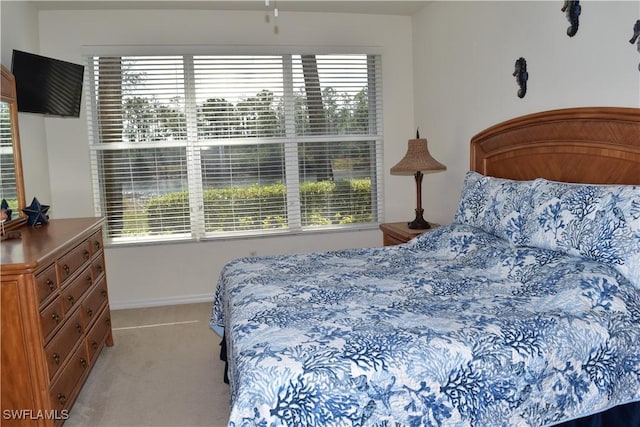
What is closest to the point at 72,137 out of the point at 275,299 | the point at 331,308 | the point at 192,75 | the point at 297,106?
the point at 192,75

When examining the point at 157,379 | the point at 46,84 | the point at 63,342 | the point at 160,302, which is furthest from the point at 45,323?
the point at 160,302

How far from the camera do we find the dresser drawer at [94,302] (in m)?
3.04

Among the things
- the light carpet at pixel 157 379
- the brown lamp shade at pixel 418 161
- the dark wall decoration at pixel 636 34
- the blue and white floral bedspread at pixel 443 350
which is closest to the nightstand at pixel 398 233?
the brown lamp shade at pixel 418 161

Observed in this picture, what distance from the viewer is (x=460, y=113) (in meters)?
4.05

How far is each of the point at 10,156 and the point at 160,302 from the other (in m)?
1.84

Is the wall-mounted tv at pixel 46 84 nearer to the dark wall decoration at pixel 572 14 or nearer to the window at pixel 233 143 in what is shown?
the window at pixel 233 143

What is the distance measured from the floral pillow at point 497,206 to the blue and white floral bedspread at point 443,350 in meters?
0.25

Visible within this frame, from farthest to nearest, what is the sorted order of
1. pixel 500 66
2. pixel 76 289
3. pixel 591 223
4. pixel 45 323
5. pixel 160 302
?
pixel 160 302 → pixel 500 66 → pixel 76 289 → pixel 45 323 → pixel 591 223

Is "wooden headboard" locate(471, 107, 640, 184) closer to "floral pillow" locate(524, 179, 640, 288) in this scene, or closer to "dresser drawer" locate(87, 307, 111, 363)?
"floral pillow" locate(524, 179, 640, 288)

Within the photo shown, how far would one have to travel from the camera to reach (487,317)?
1968mm

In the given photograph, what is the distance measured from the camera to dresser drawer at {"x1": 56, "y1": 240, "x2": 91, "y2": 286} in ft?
8.65

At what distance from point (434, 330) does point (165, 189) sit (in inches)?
131

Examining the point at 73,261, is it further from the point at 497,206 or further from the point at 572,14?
the point at 572,14

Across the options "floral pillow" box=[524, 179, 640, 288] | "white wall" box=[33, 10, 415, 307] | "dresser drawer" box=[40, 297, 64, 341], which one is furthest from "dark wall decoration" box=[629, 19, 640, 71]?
"dresser drawer" box=[40, 297, 64, 341]
